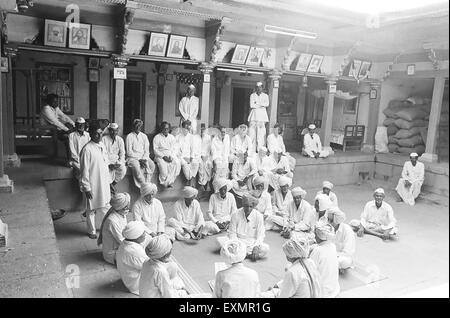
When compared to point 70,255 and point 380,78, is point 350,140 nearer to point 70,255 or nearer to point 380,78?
point 380,78

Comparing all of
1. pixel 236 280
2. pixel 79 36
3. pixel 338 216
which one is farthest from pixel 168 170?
pixel 236 280

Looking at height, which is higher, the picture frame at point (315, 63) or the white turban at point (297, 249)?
the picture frame at point (315, 63)

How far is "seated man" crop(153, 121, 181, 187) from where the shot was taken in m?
9.16

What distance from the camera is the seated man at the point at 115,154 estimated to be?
8.49m

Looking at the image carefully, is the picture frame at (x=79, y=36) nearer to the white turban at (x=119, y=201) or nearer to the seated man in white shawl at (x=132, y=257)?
the white turban at (x=119, y=201)

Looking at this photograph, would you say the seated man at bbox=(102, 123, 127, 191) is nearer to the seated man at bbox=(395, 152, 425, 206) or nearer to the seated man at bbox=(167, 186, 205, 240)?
the seated man at bbox=(167, 186, 205, 240)

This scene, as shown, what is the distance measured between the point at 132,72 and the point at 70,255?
8.01 metres

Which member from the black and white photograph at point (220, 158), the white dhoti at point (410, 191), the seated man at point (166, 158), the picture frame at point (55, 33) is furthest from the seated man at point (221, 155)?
the white dhoti at point (410, 191)

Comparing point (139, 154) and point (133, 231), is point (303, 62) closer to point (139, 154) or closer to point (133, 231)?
point (139, 154)

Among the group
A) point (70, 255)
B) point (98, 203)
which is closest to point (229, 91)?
point (98, 203)

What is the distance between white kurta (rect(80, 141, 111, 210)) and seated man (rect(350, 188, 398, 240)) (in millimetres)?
4943

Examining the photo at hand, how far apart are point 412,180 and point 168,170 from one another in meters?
6.59

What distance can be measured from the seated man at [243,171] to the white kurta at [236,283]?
19.1 ft
